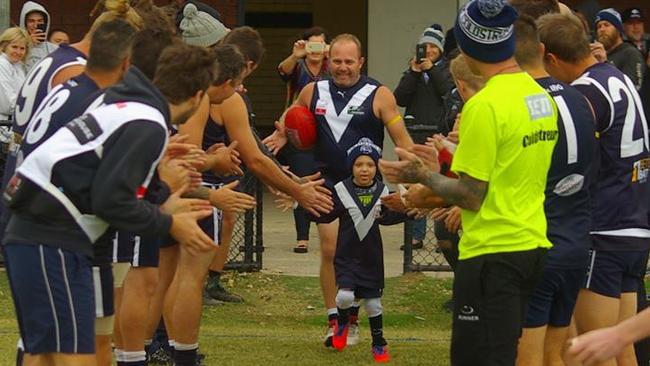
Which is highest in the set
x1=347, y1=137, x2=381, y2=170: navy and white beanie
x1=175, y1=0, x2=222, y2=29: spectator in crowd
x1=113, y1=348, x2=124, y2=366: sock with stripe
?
x1=175, y1=0, x2=222, y2=29: spectator in crowd

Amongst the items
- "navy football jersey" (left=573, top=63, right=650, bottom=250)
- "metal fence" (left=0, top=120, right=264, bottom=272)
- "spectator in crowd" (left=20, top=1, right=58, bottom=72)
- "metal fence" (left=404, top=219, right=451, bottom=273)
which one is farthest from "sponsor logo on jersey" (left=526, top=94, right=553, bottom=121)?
"spectator in crowd" (left=20, top=1, right=58, bottom=72)

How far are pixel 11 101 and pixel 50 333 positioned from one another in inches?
285

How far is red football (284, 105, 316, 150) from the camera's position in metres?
9.89

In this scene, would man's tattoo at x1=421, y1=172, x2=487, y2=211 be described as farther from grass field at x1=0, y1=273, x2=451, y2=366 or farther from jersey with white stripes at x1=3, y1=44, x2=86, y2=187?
grass field at x1=0, y1=273, x2=451, y2=366

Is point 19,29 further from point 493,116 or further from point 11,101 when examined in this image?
point 493,116

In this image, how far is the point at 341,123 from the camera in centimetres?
989

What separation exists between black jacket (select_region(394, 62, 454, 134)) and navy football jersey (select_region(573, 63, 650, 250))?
5.86m

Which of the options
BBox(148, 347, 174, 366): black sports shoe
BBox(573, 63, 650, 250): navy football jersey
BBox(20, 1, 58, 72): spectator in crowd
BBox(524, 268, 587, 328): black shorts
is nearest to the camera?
BBox(524, 268, 587, 328): black shorts

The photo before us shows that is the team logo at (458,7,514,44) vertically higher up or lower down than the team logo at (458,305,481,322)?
higher up

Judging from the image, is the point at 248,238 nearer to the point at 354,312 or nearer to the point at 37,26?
the point at 354,312

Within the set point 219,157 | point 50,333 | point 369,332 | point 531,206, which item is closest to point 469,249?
point 531,206

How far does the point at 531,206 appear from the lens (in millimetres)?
6199

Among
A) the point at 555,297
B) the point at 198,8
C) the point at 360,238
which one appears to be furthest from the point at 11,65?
the point at 555,297

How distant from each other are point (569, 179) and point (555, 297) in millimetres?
587
